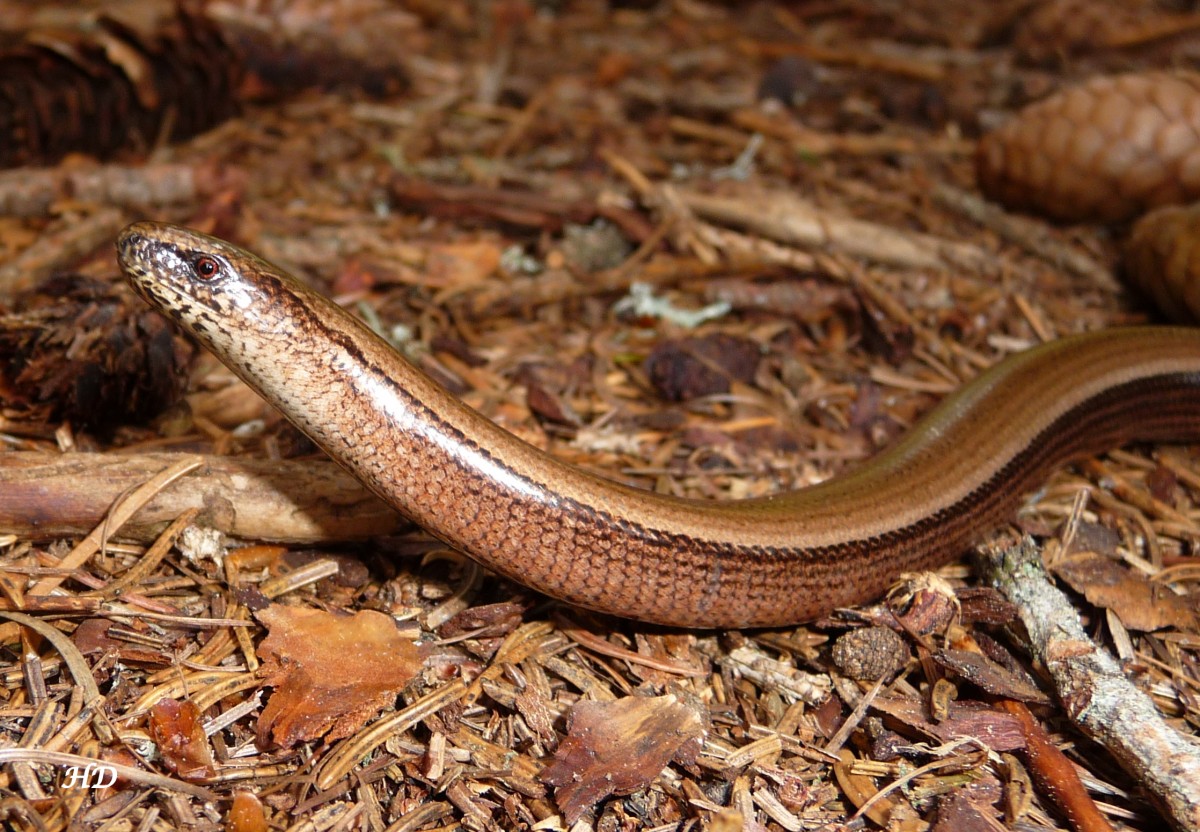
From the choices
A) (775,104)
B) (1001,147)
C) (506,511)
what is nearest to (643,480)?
(506,511)

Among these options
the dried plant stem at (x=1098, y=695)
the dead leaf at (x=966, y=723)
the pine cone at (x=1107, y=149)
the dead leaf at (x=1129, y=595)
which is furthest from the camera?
the pine cone at (x=1107, y=149)

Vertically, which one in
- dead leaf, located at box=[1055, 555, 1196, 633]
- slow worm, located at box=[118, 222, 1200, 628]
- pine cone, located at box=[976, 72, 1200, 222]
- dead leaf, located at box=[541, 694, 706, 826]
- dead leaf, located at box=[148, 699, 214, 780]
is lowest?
dead leaf, located at box=[541, 694, 706, 826]

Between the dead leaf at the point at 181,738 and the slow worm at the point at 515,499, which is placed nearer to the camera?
the dead leaf at the point at 181,738

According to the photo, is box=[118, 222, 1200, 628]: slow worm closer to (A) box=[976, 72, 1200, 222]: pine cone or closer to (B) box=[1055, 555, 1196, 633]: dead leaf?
(B) box=[1055, 555, 1196, 633]: dead leaf

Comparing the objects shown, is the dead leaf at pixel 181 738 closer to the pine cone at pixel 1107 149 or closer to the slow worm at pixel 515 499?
the slow worm at pixel 515 499

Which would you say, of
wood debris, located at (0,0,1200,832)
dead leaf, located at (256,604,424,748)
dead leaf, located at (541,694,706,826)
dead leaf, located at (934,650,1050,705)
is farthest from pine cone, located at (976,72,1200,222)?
dead leaf, located at (256,604,424,748)

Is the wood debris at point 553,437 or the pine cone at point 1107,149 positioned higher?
the pine cone at point 1107,149

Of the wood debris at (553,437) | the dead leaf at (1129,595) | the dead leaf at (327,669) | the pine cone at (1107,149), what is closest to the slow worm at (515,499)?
the wood debris at (553,437)

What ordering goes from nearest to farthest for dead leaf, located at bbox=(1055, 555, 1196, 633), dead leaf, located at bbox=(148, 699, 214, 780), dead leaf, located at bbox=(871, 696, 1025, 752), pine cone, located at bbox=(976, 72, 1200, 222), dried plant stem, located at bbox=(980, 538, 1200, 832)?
dead leaf, located at bbox=(148, 699, 214, 780)
dried plant stem, located at bbox=(980, 538, 1200, 832)
dead leaf, located at bbox=(871, 696, 1025, 752)
dead leaf, located at bbox=(1055, 555, 1196, 633)
pine cone, located at bbox=(976, 72, 1200, 222)
